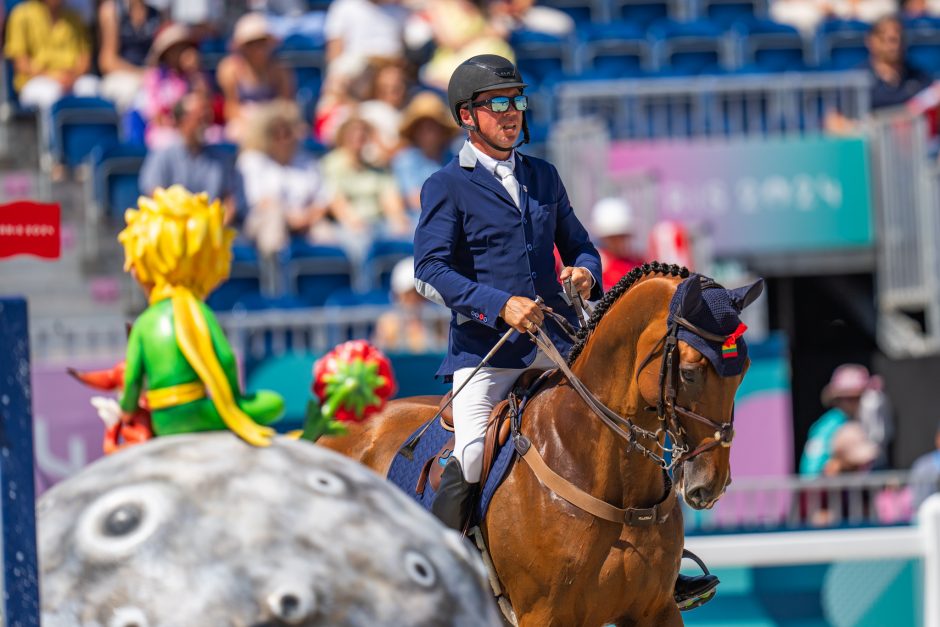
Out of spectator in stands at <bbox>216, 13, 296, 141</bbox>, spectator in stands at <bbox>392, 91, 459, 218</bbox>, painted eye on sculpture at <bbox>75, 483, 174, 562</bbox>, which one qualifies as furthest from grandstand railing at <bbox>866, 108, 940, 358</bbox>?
painted eye on sculpture at <bbox>75, 483, 174, 562</bbox>

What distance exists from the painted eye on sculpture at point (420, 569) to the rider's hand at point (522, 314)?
217 centimetres

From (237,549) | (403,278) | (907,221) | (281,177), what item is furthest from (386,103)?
(237,549)

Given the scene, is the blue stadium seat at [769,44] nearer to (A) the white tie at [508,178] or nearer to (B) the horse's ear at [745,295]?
(A) the white tie at [508,178]

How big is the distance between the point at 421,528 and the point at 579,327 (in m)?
Answer: 2.68

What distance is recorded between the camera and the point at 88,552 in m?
3.19

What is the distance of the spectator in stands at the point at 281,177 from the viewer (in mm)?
12000

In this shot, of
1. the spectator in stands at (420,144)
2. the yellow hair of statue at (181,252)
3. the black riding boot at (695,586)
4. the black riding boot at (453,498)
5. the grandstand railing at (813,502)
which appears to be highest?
the spectator in stands at (420,144)

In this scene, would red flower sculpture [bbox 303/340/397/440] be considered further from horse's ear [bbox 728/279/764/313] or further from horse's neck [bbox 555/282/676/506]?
horse's ear [bbox 728/279/764/313]

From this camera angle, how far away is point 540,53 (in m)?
14.6

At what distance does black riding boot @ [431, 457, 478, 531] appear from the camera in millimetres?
5574

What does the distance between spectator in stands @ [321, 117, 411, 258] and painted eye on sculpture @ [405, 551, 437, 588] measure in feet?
29.4

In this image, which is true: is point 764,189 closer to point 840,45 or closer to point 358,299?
point 840,45

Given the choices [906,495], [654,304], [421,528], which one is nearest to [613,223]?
[906,495]

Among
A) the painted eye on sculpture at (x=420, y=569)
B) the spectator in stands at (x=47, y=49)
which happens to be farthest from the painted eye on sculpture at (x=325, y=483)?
the spectator in stands at (x=47, y=49)
